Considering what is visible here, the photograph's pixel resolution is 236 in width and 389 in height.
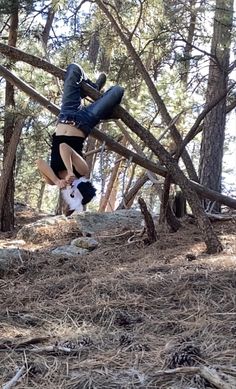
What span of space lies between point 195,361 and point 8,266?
2.53 m

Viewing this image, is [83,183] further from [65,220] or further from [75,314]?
[65,220]

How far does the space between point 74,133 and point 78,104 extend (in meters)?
0.27

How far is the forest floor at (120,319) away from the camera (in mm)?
1991

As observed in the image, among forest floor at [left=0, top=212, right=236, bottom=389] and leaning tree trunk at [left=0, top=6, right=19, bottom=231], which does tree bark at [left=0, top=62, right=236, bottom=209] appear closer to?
forest floor at [left=0, top=212, right=236, bottom=389]

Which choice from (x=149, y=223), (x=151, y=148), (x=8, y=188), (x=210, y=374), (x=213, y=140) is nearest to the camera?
(x=210, y=374)

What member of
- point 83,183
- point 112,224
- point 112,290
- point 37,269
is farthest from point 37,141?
point 112,290

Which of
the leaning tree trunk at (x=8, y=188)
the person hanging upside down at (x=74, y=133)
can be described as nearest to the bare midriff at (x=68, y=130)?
the person hanging upside down at (x=74, y=133)

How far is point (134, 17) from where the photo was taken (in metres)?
6.53

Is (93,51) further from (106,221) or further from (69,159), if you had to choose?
(69,159)

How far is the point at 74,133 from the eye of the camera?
174 inches

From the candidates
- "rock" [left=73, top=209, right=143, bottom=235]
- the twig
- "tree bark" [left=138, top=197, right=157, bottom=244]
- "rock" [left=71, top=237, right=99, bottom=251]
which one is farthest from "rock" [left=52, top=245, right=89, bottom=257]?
the twig

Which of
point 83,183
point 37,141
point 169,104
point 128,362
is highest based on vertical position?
point 169,104

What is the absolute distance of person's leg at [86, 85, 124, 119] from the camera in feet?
14.0

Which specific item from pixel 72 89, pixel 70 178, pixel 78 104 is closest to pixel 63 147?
pixel 70 178
